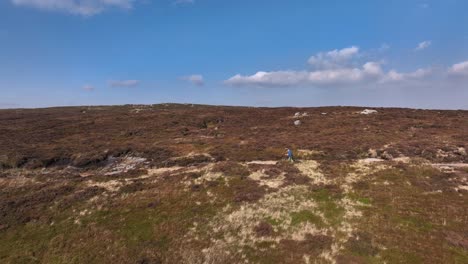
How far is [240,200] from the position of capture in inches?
1060

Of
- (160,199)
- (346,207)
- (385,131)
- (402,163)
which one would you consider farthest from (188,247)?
(385,131)

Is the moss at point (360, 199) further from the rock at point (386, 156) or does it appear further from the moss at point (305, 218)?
the rock at point (386, 156)

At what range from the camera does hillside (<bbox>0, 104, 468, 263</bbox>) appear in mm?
19578

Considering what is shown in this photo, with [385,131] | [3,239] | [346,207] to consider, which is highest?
[385,131]

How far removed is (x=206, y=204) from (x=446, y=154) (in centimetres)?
3268

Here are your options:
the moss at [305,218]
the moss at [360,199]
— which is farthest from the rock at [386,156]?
the moss at [305,218]

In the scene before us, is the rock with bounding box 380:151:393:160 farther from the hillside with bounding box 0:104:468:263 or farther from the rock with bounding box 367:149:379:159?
the rock with bounding box 367:149:379:159

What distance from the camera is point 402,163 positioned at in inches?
1428

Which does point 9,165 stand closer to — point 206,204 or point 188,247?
point 206,204

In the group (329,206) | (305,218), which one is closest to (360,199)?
(329,206)

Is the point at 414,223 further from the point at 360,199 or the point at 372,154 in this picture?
the point at 372,154

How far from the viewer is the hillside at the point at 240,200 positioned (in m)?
19.6

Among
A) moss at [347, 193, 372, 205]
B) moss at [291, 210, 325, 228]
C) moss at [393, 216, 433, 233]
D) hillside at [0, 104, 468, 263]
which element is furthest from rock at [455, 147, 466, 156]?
moss at [291, 210, 325, 228]

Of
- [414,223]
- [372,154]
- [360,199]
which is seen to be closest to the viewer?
[414,223]
